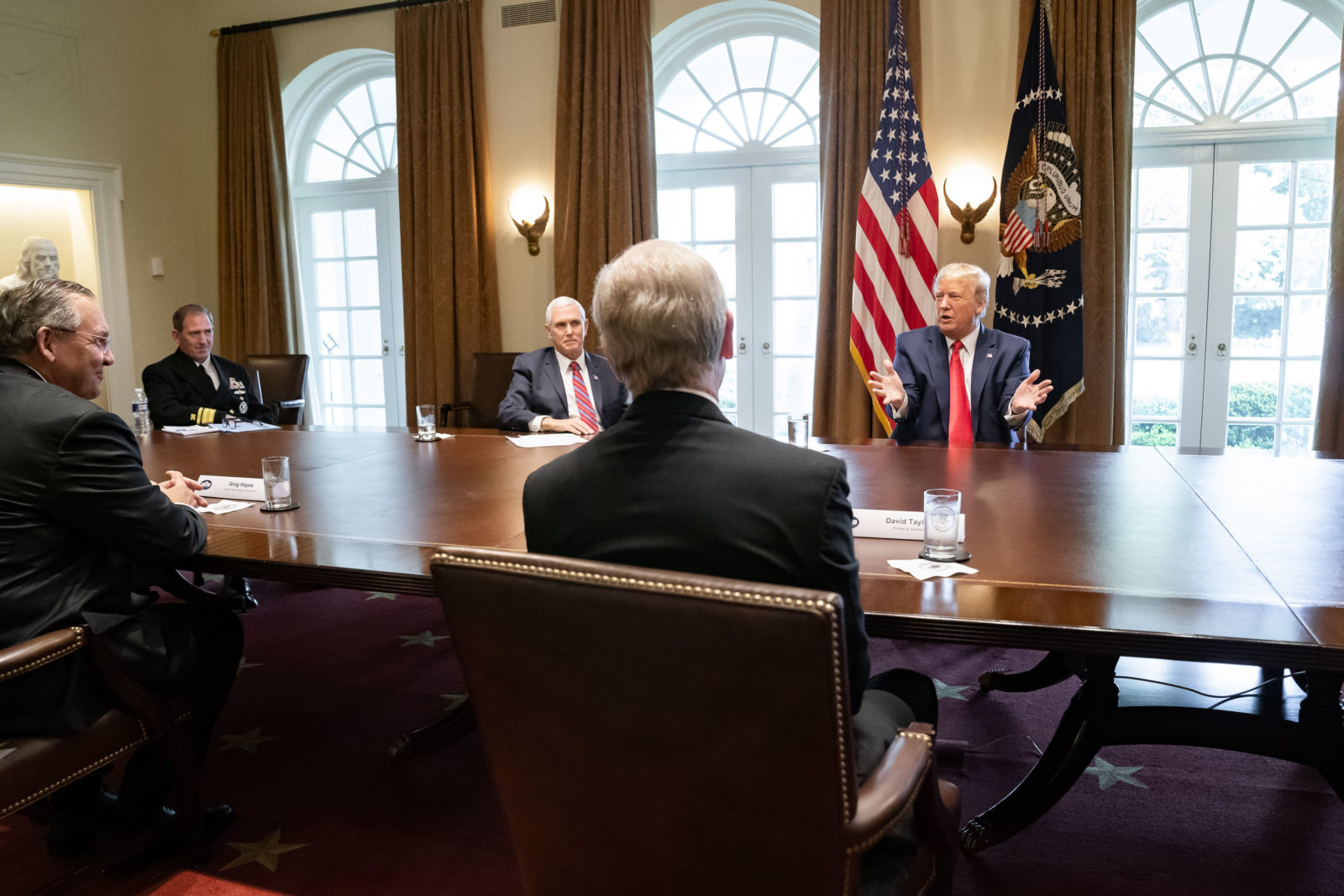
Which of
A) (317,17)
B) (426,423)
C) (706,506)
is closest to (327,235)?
(317,17)

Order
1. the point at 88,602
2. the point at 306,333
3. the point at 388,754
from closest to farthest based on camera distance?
the point at 88,602, the point at 388,754, the point at 306,333

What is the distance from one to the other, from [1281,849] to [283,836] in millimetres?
2141

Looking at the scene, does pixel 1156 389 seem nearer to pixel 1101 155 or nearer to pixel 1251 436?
pixel 1251 436

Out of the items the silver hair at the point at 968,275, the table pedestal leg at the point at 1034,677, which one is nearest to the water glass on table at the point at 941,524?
the table pedestal leg at the point at 1034,677

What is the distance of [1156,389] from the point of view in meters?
5.14

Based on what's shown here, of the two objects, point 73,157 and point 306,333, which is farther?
point 306,333

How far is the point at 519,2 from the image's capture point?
565 cm

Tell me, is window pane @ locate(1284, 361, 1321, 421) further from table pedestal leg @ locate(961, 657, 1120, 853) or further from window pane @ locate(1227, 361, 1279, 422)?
table pedestal leg @ locate(961, 657, 1120, 853)

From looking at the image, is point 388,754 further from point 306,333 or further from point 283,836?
point 306,333

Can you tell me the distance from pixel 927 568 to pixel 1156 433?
13.7ft

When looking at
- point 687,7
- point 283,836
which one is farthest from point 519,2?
point 283,836

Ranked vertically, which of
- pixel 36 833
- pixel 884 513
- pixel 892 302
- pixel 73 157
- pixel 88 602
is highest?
pixel 73 157

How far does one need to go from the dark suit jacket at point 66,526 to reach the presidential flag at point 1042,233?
4.02m

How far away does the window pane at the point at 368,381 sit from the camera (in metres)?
6.73
